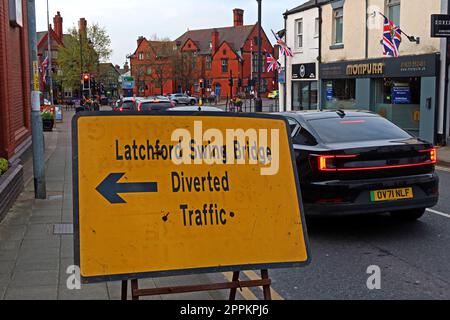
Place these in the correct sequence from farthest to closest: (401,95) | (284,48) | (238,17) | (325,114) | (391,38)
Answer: (238,17), (284,48), (401,95), (391,38), (325,114)

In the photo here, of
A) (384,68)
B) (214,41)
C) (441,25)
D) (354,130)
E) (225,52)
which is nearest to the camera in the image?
(354,130)

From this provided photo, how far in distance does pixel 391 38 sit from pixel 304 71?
8.97 m

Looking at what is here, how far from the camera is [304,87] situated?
28641mm

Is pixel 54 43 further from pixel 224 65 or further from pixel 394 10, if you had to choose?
pixel 394 10

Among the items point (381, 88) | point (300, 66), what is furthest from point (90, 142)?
point (300, 66)

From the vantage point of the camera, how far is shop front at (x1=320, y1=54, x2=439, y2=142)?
60.8ft

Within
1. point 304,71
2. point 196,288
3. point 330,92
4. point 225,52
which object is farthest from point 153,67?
point 196,288

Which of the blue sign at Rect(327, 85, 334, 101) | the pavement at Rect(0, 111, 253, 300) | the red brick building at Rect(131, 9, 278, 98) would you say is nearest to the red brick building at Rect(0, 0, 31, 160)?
the pavement at Rect(0, 111, 253, 300)

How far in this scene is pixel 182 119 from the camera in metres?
4.11

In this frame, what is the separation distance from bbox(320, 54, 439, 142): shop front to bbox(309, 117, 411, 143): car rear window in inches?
460

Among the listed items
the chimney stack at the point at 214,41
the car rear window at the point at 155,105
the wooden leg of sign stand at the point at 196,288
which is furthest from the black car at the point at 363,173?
the chimney stack at the point at 214,41

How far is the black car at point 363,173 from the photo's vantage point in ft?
21.8

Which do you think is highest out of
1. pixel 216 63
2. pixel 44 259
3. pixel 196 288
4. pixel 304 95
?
pixel 216 63
